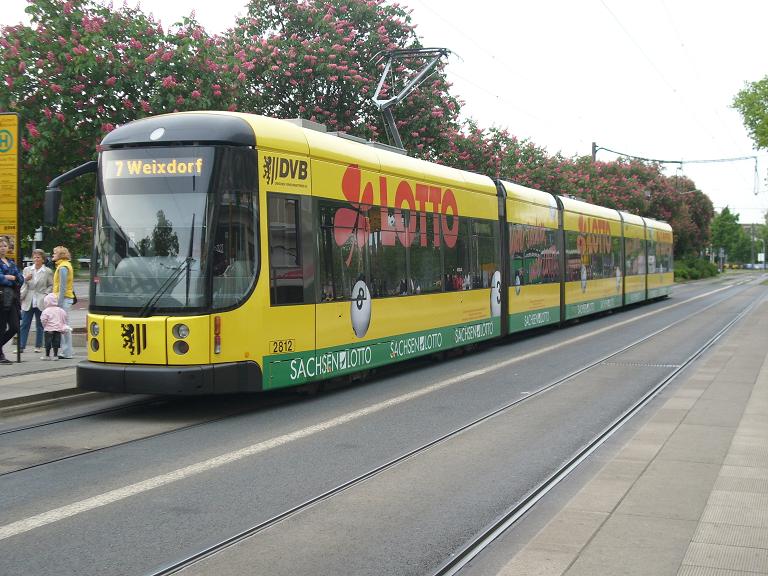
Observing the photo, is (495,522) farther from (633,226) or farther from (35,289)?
(633,226)

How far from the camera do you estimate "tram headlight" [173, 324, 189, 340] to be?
9367 millimetres

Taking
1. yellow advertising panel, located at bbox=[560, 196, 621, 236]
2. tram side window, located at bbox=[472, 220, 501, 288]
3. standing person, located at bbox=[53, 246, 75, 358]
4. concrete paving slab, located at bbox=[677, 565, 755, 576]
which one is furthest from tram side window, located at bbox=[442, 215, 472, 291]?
concrete paving slab, located at bbox=[677, 565, 755, 576]

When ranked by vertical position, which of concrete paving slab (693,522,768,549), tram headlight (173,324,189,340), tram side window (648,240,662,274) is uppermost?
tram side window (648,240,662,274)

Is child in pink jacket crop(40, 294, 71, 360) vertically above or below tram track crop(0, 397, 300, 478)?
above

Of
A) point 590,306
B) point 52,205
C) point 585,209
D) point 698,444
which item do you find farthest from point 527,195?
point 698,444

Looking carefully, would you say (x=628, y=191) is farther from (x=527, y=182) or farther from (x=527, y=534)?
(x=527, y=534)

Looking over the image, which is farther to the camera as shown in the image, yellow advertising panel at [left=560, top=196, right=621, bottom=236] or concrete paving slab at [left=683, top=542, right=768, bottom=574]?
yellow advertising panel at [left=560, top=196, right=621, bottom=236]

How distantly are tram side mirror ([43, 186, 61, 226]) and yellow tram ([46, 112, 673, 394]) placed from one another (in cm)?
2

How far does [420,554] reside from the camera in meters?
5.22

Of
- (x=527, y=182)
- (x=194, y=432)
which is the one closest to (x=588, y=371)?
(x=194, y=432)

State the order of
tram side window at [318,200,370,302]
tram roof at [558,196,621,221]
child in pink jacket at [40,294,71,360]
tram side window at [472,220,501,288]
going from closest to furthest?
1. tram side window at [318,200,370,302]
2. child in pink jacket at [40,294,71,360]
3. tram side window at [472,220,501,288]
4. tram roof at [558,196,621,221]

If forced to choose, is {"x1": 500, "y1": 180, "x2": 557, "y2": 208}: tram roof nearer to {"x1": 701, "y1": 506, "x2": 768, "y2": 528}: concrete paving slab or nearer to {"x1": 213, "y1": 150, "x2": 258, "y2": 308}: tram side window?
{"x1": 213, "y1": 150, "x2": 258, "y2": 308}: tram side window

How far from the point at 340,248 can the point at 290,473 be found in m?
4.74

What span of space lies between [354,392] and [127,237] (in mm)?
3776
